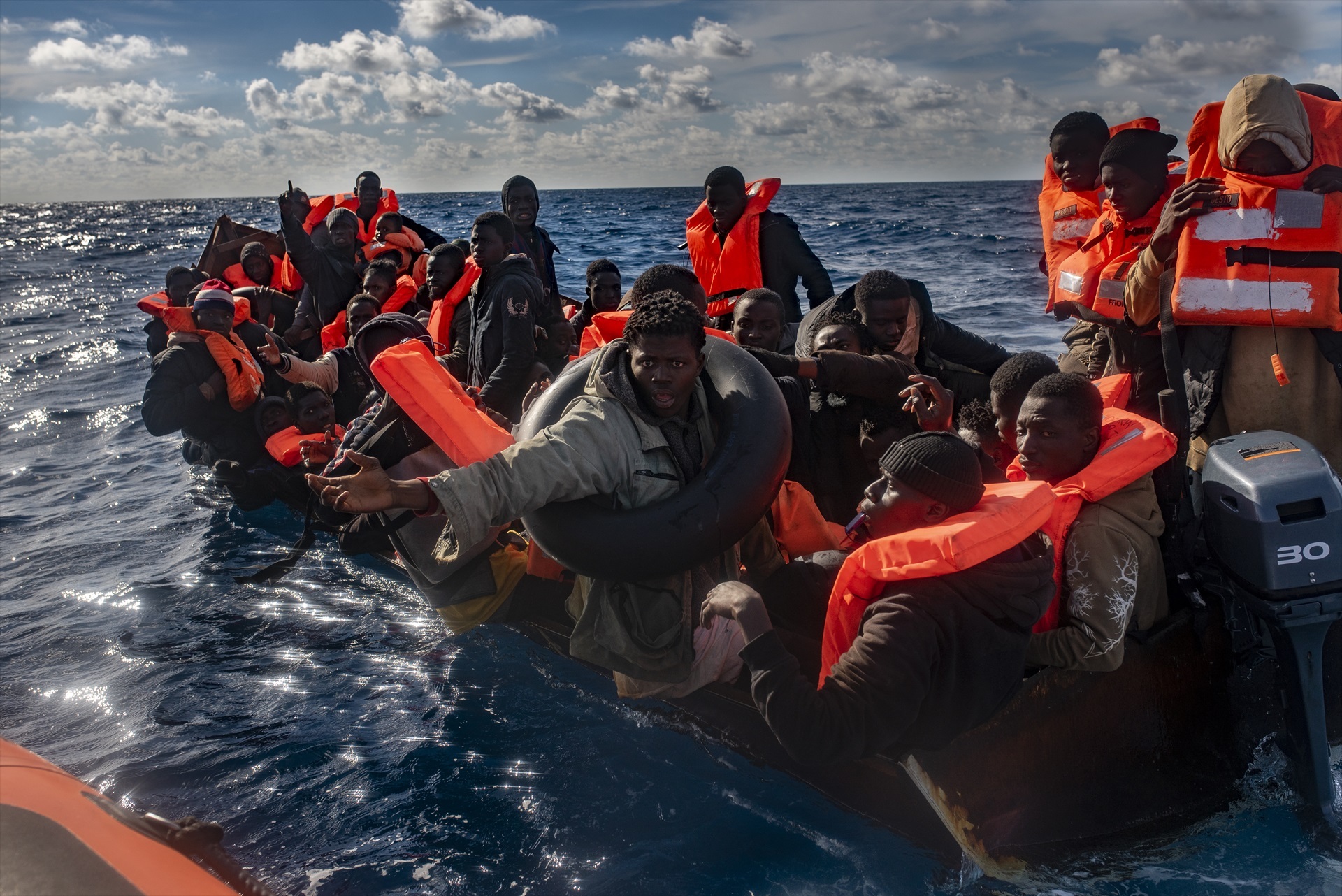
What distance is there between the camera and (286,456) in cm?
621

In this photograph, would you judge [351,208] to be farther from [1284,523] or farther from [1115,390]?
[1284,523]

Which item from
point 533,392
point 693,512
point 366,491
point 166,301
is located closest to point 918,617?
point 693,512

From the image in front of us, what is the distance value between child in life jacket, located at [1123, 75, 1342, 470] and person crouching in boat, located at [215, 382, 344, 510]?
4.64 m

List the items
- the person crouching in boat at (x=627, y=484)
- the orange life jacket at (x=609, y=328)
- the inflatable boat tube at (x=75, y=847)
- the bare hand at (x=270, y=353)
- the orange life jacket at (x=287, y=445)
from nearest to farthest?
the inflatable boat tube at (x=75, y=847)
the person crouching in boat at (x=627, y=484)
the orange life jacket at (x=609, y=328)
the orange life jacket at (x=287, y=445)
the bare hand at (x=270, y=353)

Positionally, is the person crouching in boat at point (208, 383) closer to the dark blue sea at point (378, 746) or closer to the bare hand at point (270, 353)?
the bare hand at point (270, 353)

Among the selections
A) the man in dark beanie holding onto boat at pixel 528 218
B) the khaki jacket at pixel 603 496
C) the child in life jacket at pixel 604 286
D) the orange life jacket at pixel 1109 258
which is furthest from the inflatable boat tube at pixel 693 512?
the man in dark beanie holding onto boat at pixel 528 218

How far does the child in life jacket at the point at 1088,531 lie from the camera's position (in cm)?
273

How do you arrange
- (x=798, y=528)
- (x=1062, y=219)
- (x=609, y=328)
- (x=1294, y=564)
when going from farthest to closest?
(x=1062, y=219) → (x=609, y=328) → (x=798, y=528) → (x=1294, y=564)

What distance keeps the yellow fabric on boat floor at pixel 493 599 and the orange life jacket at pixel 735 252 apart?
2.83 metres

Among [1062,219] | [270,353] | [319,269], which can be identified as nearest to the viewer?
[1062,219]

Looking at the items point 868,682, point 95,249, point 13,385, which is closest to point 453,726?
point 868,682

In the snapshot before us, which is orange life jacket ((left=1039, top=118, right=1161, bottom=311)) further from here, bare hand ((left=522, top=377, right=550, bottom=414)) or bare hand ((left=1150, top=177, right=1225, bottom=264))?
bare hand ((left=522, top=377, right=550, bottom=414))

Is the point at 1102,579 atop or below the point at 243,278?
below

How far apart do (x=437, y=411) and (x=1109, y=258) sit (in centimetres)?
308
